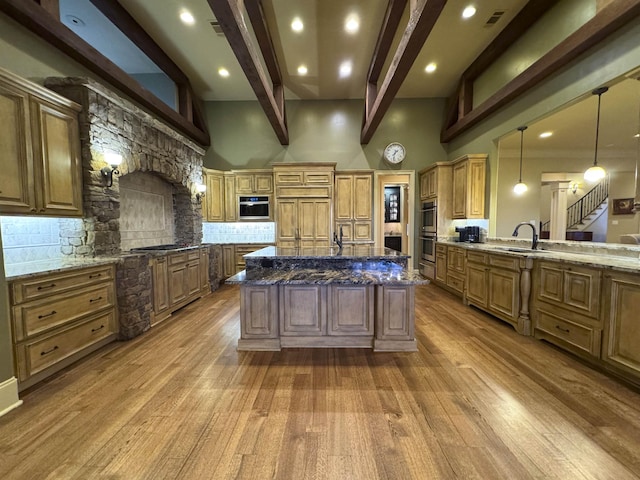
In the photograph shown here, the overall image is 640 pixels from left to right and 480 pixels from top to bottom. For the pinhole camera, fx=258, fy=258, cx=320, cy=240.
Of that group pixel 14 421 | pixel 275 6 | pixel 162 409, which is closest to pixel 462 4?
pixel 275 6

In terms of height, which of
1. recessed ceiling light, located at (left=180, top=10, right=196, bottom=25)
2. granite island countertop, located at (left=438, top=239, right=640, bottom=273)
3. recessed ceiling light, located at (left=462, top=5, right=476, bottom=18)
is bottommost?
granite island countertop, located at (left=438, top=239, right=640, bottom=273)

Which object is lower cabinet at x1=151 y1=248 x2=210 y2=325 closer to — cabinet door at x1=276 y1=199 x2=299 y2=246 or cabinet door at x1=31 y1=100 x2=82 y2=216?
cabinet door at x1=31 y1=100 x2=82 y2=216

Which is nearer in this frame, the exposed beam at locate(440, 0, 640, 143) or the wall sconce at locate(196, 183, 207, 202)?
the exposed beam at locate(440, 0, 640, 143)

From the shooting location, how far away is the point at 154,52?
167 inches

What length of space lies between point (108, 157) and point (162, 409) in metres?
2.71

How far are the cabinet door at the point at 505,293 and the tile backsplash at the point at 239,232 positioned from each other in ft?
14.5

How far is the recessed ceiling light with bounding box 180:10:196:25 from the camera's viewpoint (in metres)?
3.55

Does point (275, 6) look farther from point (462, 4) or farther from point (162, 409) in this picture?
point (162, 409)

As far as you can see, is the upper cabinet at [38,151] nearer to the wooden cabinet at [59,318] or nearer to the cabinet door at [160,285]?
the wooden cabinet at [59,318]

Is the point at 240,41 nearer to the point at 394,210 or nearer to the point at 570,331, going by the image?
the point at 570,331

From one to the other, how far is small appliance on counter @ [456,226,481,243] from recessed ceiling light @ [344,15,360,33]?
3810 mm

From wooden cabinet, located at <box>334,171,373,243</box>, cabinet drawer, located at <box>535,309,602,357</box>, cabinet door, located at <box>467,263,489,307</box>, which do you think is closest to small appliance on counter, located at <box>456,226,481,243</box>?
cabinet door, located at <box>467,263,489,307</box>

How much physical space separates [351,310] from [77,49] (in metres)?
4.20

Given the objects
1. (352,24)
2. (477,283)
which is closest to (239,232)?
(352,24)
